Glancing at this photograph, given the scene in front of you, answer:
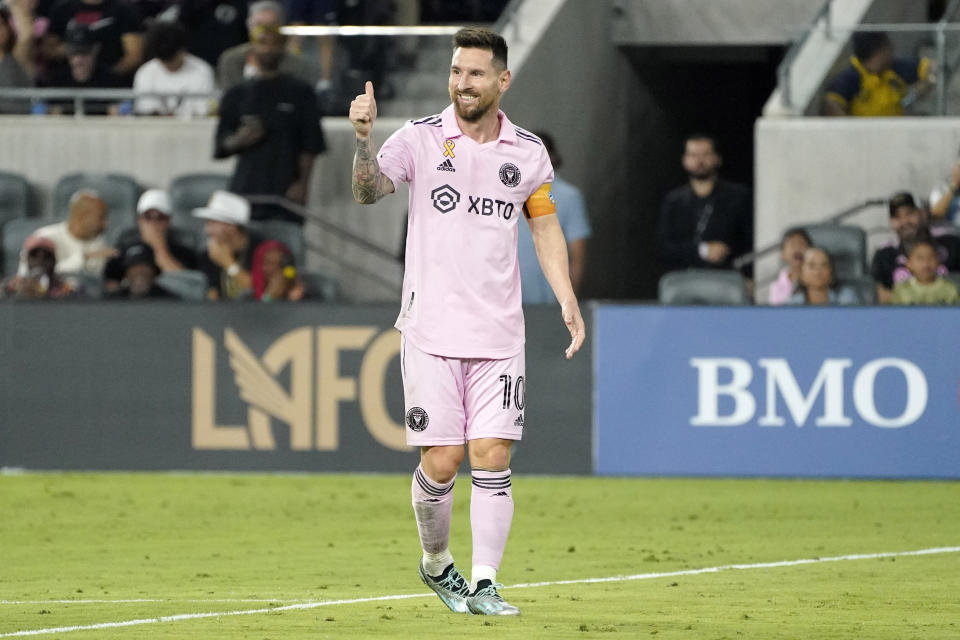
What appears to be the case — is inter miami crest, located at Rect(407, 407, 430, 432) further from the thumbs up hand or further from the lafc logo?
the lafc logo

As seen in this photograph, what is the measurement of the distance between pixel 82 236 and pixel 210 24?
158 inches

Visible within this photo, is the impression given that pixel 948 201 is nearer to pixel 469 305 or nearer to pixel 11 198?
pixel 11 198

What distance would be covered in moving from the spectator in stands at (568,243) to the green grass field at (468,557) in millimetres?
1564

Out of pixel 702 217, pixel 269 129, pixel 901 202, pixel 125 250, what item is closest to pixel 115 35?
pixel 269 129

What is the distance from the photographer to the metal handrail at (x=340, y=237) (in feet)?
54.4

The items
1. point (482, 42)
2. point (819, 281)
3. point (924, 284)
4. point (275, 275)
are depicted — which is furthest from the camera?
point (275, 275)

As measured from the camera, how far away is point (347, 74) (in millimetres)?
17594

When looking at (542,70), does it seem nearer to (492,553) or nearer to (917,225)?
(917,225)

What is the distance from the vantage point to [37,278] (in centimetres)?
1528

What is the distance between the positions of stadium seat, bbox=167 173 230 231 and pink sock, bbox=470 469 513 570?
10.2m

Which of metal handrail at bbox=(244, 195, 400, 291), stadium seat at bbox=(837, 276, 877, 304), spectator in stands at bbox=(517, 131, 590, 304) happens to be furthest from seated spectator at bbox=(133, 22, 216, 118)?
stadium seat at bbox=(837, 276, 877, 304)

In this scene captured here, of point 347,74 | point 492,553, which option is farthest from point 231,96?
point 492,553

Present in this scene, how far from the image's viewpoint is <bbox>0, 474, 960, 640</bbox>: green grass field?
7250mm

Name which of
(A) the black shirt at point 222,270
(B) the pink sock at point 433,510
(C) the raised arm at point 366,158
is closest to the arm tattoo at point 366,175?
(C) the raised arm at point 366,158
